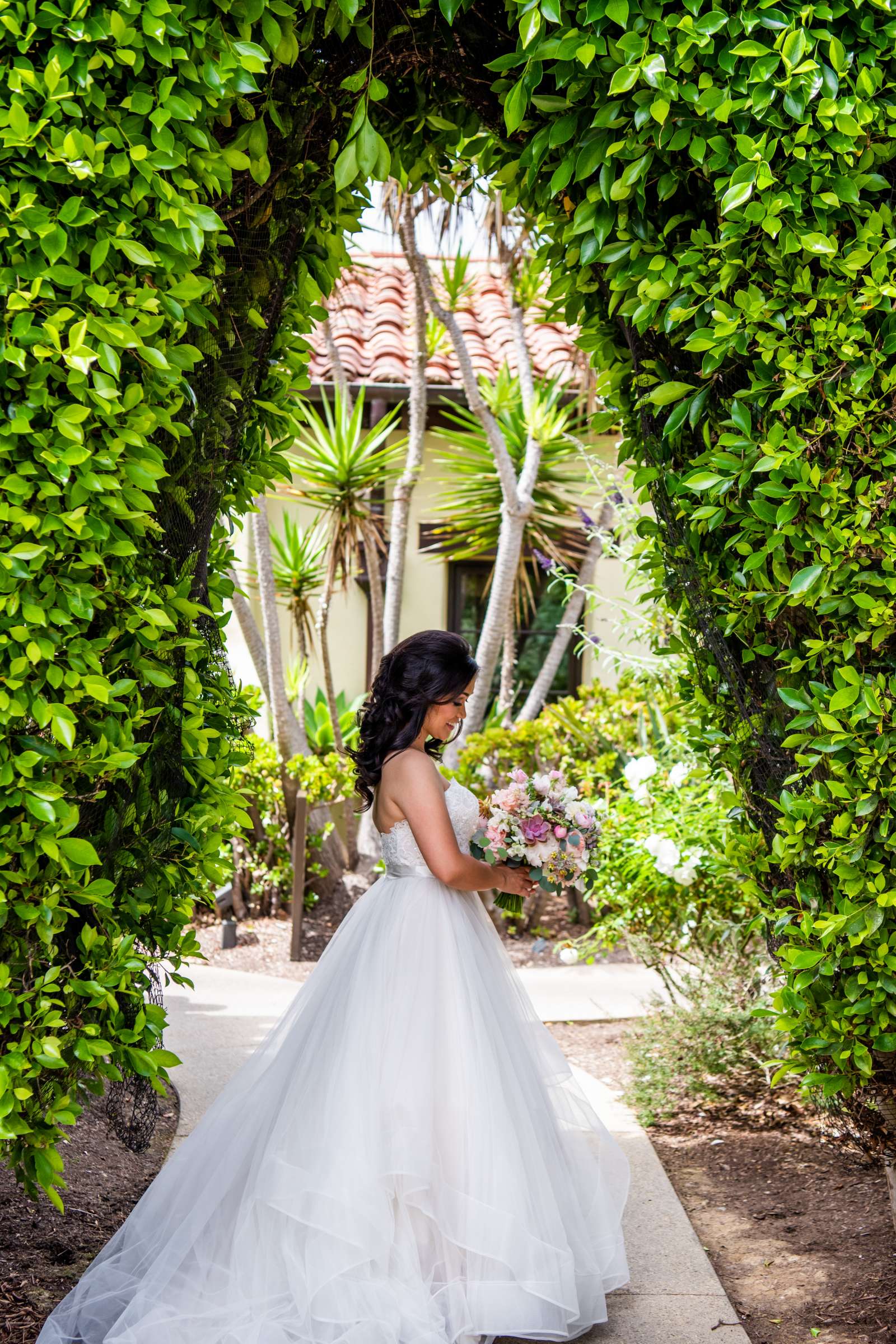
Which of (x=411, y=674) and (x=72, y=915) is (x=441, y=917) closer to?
(x=411, y=674)

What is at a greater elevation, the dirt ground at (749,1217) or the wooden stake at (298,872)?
the wooden stake at (298,872)

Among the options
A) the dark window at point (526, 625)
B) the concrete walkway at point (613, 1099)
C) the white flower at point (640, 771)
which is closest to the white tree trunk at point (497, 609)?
the concrete walkway at point (613, 1099)

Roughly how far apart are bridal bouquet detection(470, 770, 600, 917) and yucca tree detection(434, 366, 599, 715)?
4188 mm

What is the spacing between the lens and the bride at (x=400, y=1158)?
9.20 feet

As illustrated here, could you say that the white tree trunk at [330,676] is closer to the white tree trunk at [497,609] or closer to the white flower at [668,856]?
the white tree trunk at [497,609]

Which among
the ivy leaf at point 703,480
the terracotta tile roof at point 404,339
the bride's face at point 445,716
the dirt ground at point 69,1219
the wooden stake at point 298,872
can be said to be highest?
the terracotta tile roof at point 404,339

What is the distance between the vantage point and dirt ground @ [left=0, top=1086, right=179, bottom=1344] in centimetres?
300

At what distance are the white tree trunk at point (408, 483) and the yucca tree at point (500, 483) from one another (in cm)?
39

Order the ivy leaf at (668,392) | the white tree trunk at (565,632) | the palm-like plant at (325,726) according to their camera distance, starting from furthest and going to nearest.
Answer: the palm-like plant at (325,726) → the white tree trunk at (565,632) → the ivy leaf at (668,392)

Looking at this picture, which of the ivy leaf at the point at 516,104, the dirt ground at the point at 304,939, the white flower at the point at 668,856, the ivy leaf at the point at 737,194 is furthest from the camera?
the dirt ground at the point at 304,939

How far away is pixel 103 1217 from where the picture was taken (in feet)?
Answer: 11.5

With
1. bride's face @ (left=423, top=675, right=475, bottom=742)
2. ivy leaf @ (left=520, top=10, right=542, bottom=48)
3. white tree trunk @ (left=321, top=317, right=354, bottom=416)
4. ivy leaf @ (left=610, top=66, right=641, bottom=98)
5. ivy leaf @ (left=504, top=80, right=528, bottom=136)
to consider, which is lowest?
bride's face @ (left=423, top=675, right=475, bottom=742)

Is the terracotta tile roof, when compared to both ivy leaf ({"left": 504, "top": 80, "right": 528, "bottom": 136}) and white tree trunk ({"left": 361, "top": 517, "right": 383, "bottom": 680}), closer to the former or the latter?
white tree trunk ({"left": 361, "top": 517, "right": 383, "bottom": 680})

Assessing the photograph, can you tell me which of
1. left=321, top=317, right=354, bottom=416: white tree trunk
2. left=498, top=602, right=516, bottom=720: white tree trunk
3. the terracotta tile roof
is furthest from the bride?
the terracotta tile roof
